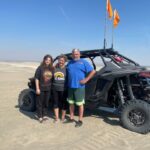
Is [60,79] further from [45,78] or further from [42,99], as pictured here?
[42,99]

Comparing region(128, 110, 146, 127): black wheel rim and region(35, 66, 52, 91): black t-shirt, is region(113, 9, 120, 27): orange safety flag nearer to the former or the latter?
region(35, 66, 52, 91): black t-shirt

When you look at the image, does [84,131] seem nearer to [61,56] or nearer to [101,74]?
[101,74]

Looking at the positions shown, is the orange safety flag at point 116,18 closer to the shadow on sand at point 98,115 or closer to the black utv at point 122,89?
the black utv at point 122,89

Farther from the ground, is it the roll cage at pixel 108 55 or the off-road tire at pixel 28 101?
the roll cage at pixel 108 55

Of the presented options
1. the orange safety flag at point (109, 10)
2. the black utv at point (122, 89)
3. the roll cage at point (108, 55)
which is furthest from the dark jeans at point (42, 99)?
the orange safety flag at point (109, 10)

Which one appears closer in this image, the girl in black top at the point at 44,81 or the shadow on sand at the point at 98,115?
the girl in black top at the point at 44,81

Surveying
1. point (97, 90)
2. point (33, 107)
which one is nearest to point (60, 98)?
point (97, 90)

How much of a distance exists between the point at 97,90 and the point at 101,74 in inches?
15.7

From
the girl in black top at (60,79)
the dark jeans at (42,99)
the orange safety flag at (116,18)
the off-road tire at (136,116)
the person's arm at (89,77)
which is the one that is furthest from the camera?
the orange safety flag at (116,18)

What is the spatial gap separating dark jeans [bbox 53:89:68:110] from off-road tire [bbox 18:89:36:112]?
1.24 meters

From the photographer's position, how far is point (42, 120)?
6656mm

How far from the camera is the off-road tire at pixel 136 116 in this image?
582 centimetres

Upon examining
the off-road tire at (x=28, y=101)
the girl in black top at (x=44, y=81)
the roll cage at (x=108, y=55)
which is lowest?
the off-road tire at (x=28, y=101)

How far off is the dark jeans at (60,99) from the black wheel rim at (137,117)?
1.56 meters
